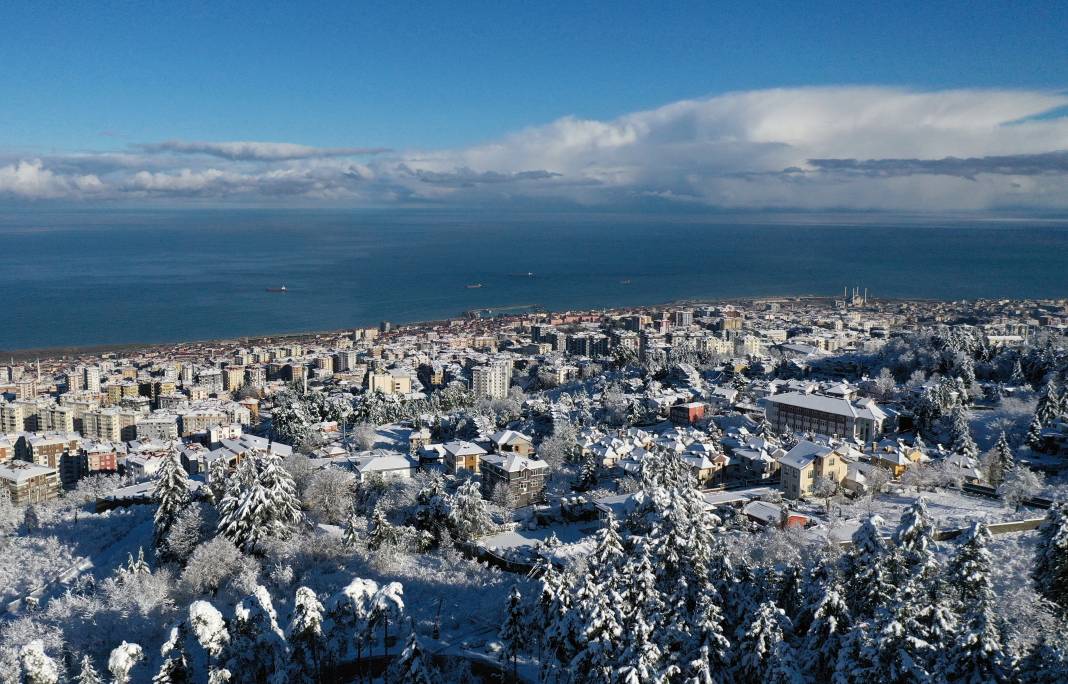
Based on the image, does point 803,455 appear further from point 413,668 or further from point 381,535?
point 413,668

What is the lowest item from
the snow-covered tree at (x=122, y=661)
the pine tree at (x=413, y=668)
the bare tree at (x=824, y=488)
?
the bare tree at (x=824, y=488)

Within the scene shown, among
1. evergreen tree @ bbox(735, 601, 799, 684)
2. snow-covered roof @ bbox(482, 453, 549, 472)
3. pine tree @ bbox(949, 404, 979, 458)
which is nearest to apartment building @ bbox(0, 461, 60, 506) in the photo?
snow-covered roof @ bbox(482, 453, 549, 472)

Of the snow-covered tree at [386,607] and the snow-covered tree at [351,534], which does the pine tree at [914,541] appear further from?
the snow-covered tree at [351,534]

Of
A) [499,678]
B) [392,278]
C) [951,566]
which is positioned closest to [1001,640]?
[951,566]

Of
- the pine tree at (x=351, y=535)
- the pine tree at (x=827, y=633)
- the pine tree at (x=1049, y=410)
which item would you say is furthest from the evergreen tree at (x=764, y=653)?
the pine tree at (x=1049, y=410)

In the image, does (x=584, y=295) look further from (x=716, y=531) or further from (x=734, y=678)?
(x=734, y=678)

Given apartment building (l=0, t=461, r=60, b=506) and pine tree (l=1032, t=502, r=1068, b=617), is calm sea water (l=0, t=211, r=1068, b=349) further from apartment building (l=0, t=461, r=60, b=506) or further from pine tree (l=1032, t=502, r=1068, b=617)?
pine tree (l=1032, t=502, r=1068, b=617)

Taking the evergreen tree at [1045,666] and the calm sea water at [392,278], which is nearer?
the evergreen tree at [1045,666]
